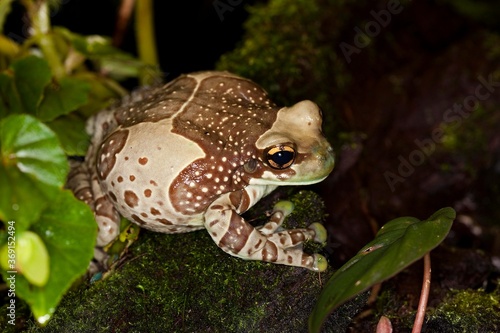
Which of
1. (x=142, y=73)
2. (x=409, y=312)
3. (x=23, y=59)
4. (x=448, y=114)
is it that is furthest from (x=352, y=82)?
(x=23, y=59)

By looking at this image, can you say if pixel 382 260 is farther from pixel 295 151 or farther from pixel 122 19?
pixel 122 19

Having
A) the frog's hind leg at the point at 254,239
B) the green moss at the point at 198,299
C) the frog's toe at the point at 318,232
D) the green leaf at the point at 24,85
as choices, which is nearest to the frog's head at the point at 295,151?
the frog's hind leg at the point at 254,239

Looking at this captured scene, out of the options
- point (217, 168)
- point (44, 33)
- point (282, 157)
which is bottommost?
point (44, 33)

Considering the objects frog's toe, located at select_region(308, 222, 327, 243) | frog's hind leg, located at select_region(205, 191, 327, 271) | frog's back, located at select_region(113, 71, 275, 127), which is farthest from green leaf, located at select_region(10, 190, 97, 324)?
frog's toe, located at select_region(308, 222, 327, 243)

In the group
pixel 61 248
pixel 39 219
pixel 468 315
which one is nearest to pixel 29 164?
pixel 39 219

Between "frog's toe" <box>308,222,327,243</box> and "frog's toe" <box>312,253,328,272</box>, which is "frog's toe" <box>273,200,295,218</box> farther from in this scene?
"frog's toe" <box>312,253,328,272</box>
